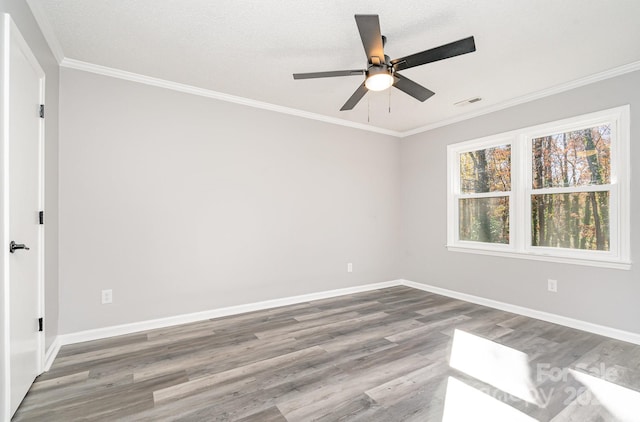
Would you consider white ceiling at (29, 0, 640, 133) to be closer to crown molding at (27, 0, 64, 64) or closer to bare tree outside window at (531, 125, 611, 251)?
crown molding at (27, 0, 64, 64)

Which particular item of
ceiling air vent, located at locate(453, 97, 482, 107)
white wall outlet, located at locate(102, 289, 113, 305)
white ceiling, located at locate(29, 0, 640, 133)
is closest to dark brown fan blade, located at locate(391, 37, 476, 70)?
white ceiling, located at locate(29, 0, 640, 133)

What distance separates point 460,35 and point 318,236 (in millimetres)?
2829

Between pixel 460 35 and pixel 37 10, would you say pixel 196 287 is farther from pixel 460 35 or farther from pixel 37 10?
pixel 460 35

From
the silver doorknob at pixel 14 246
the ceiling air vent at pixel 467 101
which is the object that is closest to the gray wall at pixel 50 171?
the silver doorknob at pixel 14 246

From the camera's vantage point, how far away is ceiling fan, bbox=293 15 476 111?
1849 mm

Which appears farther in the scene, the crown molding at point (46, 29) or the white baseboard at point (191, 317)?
the white baseboard at point (191, 317)

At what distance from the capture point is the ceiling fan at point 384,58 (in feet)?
6.07

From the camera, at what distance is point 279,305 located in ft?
12.8

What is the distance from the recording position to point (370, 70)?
2209 mm

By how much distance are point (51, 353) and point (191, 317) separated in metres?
1.16

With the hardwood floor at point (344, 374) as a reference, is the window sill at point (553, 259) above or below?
above

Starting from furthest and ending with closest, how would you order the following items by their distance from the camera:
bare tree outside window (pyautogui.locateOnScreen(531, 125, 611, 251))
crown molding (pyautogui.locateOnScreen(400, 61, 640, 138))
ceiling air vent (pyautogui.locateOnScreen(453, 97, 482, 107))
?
ceiling air vent (pyautogui.locateOnScreen(453, 97, 482, 107)), bare tree outside window (pyautogui.locateOnScreen(531, 125, 611, 251)), crown molding (pyautogui.locateOnScreen(400, 61, 640, 138))

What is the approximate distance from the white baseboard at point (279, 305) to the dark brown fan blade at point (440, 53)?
120 inches

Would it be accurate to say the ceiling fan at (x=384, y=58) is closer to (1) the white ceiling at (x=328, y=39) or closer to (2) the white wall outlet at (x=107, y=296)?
(1) the white ceiling at (x=328, y=39)
